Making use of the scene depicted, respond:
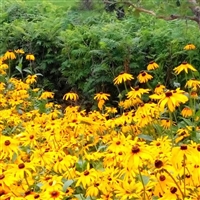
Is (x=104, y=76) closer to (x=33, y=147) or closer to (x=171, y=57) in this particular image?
(x=171, y=57)

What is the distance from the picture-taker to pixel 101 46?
521 centimetres

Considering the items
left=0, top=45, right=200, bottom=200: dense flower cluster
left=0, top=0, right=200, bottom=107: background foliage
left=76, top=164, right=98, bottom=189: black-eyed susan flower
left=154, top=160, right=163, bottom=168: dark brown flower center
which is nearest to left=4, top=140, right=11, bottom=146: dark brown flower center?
left=0, top=45, right=200, bottom=200: dense flower cluster

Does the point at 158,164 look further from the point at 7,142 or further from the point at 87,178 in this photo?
the point at 7,142

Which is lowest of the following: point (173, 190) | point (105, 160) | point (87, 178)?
point (105, 160)

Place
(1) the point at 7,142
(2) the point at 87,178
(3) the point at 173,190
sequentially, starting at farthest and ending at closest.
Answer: (1) the point at 7,142, (2) the point at 87,178, (3) the point at 173,190

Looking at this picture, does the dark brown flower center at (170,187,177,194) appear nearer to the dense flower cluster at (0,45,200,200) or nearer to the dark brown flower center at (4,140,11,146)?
the dense flower cluster at (0,45,200,200)

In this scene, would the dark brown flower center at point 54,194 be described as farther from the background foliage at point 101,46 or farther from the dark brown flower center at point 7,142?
the background foliage at point 101,46

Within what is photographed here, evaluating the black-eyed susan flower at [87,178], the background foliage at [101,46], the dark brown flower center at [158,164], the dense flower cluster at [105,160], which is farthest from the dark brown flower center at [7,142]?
the background foliage at [101,46]

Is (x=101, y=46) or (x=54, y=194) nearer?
(x=54, y=194)

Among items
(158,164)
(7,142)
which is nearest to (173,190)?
(158,164)

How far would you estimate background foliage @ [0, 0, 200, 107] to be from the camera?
4.95m

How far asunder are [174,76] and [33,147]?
220 centimetres

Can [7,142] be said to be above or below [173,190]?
below

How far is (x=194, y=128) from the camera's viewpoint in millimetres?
3268
